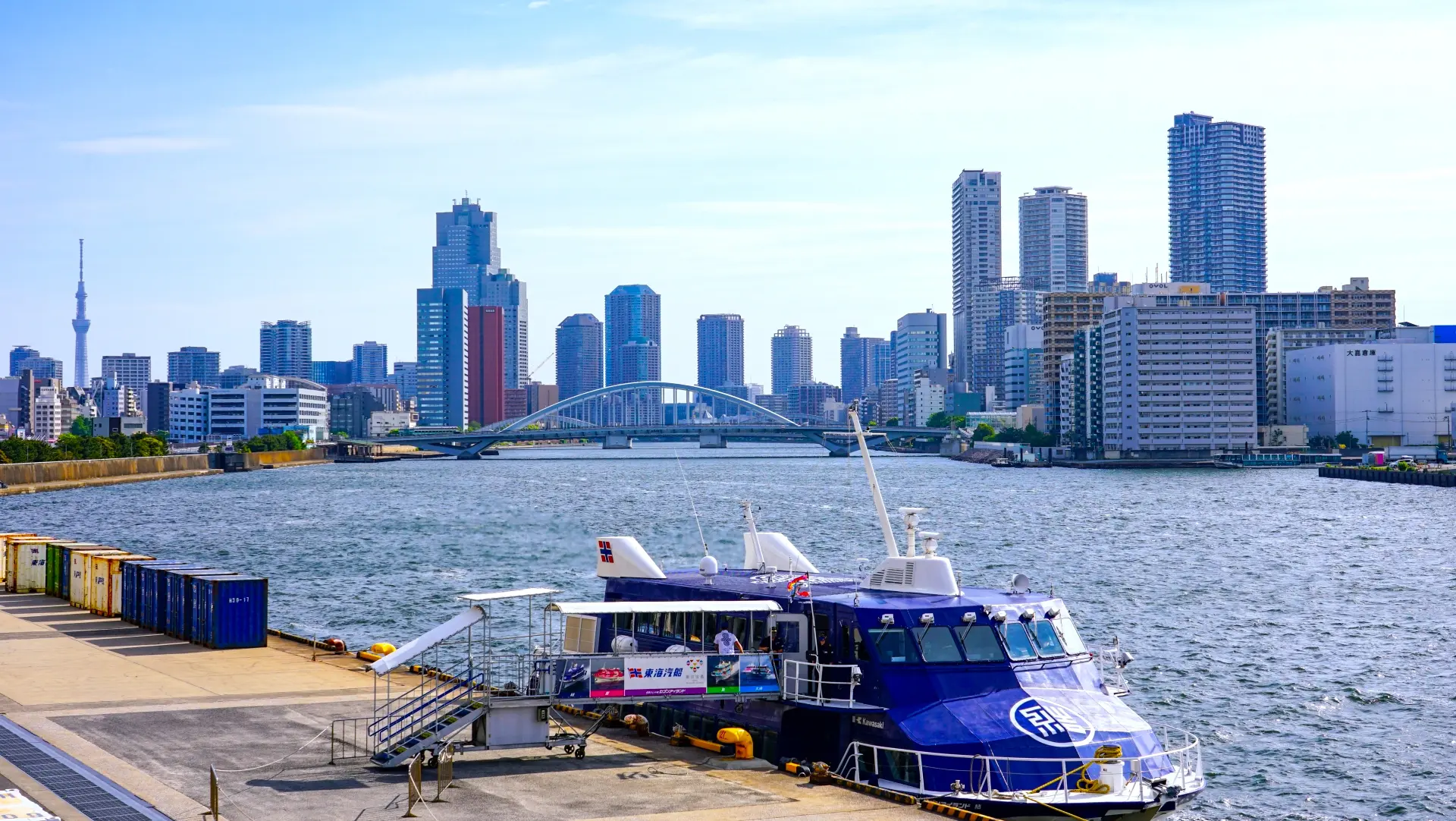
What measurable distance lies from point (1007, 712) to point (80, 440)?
578 feet

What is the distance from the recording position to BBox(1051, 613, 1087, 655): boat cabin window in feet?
80.4

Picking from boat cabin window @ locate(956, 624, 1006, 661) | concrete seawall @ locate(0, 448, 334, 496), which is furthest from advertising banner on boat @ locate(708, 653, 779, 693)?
concrete seawall @ locate(0, 448, 334, 496)

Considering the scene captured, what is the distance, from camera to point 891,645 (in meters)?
23.9

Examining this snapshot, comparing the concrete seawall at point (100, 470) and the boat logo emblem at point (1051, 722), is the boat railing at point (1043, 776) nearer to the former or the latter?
the boat logo emblem at point (1051, 722)

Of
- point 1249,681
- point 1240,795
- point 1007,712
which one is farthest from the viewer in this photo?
point 1249,681

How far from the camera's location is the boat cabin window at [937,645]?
77.9ft

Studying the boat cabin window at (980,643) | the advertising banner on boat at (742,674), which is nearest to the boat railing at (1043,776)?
the boat cabin window at (980,643)

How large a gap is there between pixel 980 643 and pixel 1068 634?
184cm

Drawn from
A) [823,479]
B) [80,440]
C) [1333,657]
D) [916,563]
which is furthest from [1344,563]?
[80,440]

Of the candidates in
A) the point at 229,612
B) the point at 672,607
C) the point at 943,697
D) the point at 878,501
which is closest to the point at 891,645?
the point at 943,697

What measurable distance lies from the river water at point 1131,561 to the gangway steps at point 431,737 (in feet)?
47.0

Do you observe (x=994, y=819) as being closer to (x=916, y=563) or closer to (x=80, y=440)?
(x=916, y=563)

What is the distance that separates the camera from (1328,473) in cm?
17400

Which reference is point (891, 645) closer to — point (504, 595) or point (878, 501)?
point (878, 501)
